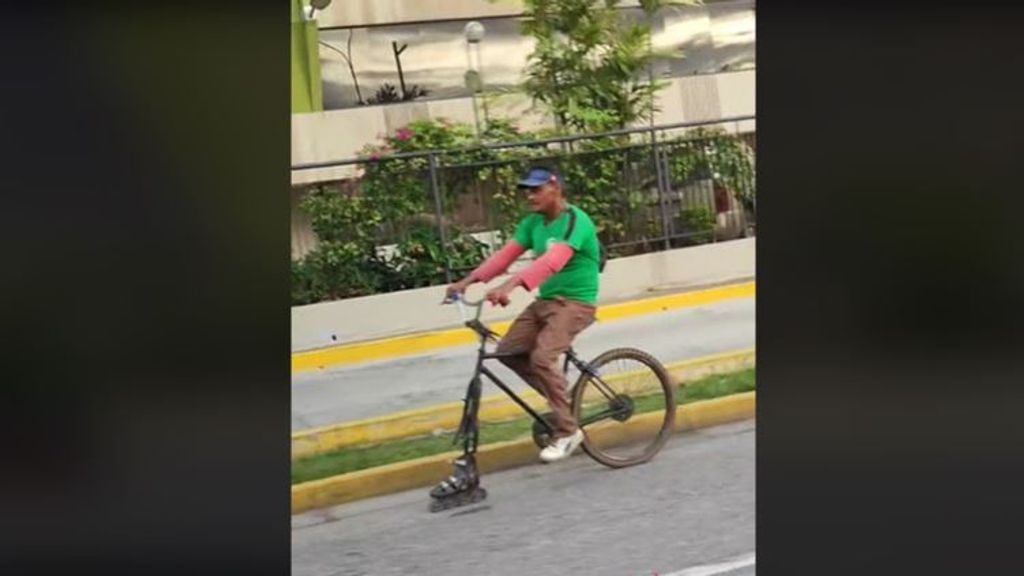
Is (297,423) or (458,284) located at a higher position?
(458,284)

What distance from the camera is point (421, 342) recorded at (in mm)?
3623

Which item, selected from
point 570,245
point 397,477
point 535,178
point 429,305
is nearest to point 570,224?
point 570,245

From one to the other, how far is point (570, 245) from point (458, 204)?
15.1 inches

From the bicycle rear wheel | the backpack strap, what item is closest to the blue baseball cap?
the backpack strap

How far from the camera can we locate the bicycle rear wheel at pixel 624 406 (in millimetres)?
3703

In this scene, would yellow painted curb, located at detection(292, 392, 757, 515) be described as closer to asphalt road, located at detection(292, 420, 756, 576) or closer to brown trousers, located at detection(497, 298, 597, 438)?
asphalt road, located at detection(292, 420, 756, 576)

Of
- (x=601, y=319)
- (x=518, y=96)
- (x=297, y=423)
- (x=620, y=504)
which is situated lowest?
(x=620, y=504)

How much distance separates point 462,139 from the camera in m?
3.66

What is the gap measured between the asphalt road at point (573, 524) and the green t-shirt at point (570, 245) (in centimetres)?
55

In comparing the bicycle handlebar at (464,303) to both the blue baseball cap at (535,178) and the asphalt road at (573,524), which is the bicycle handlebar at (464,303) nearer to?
the blue baseball cap at (535,178)
